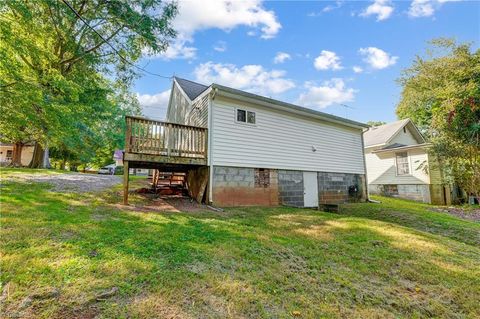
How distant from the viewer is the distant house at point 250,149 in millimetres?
7531

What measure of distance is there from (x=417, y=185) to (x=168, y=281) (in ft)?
58.3

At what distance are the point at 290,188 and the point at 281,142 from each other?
1.97m

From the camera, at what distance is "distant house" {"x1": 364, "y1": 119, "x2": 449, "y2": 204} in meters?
15.0

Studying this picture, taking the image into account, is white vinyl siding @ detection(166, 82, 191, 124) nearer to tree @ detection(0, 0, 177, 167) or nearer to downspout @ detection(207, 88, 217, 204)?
tree @ detection(0, 0, 177, 167)

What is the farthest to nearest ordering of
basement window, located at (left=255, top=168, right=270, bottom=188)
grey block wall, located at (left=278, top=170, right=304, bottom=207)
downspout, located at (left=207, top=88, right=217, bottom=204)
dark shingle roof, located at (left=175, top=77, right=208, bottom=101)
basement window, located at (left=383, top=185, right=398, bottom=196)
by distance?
1. basement window, located at (left=383, top=185, right=398, bottom=196)
2. dark shingle roof, located at (left=175, top=77, right=208, bottom=101)
3. grey block wall, located at (left=278, top=170, right=304, bottom=207)
4. basement window, located at (left=255, top=168, right=270, bottom=188)
5. downspout, located at (left=207, top=88, right=217, bottom=204)

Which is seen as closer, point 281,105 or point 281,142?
point 281,105

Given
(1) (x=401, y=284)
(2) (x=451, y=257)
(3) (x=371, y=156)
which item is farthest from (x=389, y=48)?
(1) (x=401, y=284)

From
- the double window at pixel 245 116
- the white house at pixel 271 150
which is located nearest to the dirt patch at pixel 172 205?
the white house at pixel 271 150

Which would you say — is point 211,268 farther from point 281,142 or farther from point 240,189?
point 281,142

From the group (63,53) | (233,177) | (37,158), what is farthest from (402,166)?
(37,158)

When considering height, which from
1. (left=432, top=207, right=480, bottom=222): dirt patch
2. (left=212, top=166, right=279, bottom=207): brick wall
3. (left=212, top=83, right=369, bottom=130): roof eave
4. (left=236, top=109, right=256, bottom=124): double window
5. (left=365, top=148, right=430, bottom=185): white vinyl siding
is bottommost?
(left=432, top=207, right=480, bottom=222): dirt patch

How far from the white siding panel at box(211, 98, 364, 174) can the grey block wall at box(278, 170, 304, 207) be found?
30cm

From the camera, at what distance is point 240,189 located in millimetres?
8609

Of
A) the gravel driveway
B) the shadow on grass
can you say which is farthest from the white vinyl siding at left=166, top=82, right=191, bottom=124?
the shadow on grass
